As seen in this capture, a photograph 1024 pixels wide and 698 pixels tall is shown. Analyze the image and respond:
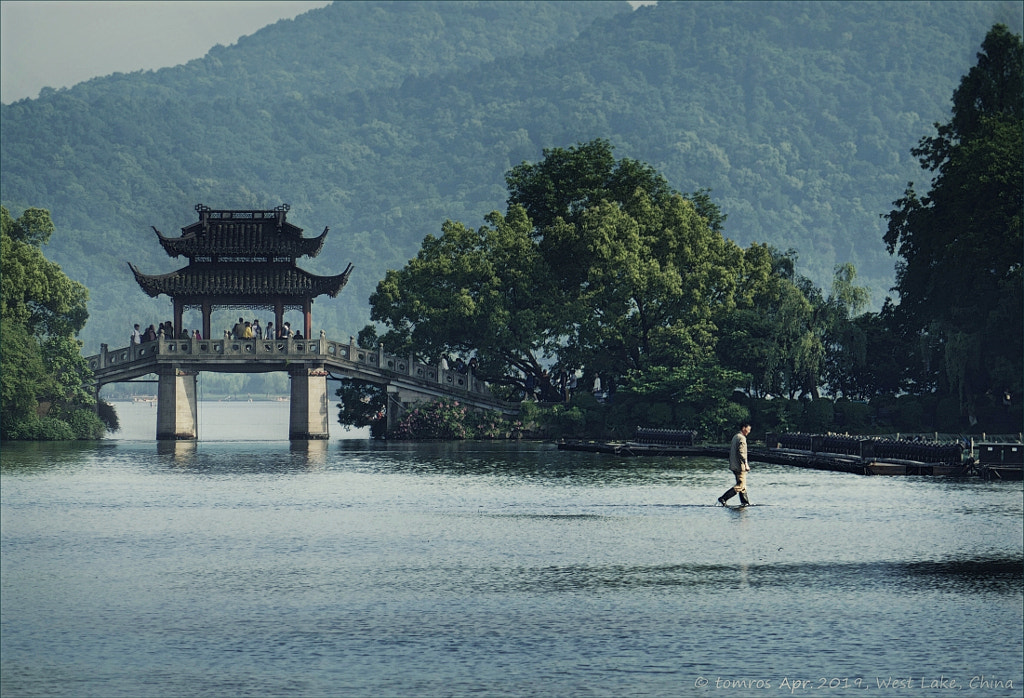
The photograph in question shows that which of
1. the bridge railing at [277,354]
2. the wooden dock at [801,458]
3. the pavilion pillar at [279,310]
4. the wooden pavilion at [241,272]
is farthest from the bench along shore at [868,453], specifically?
the wooden pavilion at [241,272]

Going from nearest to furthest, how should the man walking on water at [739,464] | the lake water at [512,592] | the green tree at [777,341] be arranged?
the lake water at [512,592] < the man walking on water at [739,464] < the green tree at [777,341]

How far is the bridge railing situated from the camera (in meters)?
80.6

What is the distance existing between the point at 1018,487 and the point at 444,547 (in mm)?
23569

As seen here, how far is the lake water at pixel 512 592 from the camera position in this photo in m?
19.5

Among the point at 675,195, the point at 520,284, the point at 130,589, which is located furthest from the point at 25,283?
the point at 130,589

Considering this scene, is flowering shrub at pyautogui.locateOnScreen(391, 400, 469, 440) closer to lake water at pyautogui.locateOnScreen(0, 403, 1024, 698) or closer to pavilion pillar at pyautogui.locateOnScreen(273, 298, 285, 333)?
pavilion pillar at pyautogui.locateOnScreen(273, 298, 285, 333)

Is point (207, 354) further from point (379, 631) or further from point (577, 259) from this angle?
point (379, 631)

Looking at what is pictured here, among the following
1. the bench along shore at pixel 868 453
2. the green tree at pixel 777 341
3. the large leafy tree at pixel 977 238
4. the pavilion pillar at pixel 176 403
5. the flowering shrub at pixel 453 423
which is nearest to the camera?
the bench along shore at pixel 868 453

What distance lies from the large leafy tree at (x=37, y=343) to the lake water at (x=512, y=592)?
3166 centimetres

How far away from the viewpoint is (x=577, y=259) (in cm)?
8175

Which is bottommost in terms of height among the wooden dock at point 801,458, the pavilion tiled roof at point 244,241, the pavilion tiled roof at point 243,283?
the wooden dock at point 801,458

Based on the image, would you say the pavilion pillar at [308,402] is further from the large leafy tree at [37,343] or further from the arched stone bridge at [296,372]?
the large leafy tree at [37,343]

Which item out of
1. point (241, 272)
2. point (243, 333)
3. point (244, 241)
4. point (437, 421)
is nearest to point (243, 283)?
point (241, 272)

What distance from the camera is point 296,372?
81.4 meters
